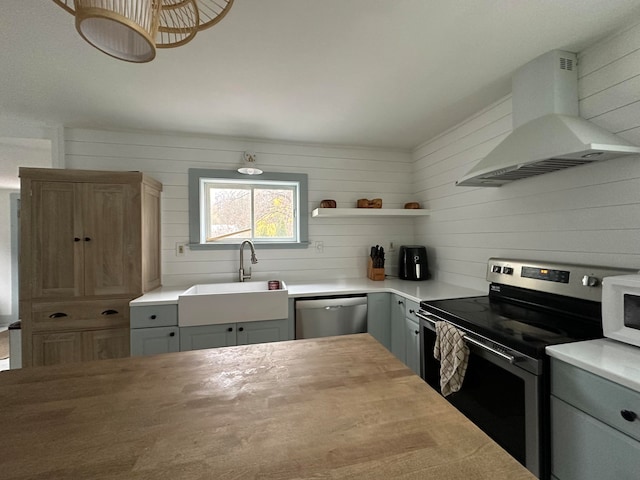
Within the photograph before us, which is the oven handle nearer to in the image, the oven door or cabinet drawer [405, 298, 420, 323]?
the oven door

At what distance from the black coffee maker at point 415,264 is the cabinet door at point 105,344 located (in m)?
2.50

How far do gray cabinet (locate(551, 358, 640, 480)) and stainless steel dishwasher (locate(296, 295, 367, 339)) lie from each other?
144 cm

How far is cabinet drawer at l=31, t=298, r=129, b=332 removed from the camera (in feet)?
7.08

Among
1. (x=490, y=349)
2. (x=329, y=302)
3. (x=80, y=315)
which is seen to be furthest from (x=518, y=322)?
(x=80, y=315)

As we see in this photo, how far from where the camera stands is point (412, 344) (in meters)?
2.23

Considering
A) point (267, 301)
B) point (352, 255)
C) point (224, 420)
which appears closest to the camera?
point (224, 420)

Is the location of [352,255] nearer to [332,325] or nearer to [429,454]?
[332,325]

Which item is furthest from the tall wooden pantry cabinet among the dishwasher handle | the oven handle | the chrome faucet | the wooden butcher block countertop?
the oven handle

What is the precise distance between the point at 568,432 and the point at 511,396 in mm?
213

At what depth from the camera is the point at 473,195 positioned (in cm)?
239

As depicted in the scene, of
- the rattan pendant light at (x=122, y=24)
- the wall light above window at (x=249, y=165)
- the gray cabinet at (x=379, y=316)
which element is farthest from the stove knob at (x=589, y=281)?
the wall light above window at (x=249, y=165)

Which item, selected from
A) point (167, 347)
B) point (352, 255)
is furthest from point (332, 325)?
point (167, 347)

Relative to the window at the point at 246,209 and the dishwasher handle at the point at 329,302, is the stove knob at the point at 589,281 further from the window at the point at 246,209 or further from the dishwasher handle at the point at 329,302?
the window at the point at 246,209

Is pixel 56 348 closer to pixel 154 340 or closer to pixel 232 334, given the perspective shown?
pixel 154 340
